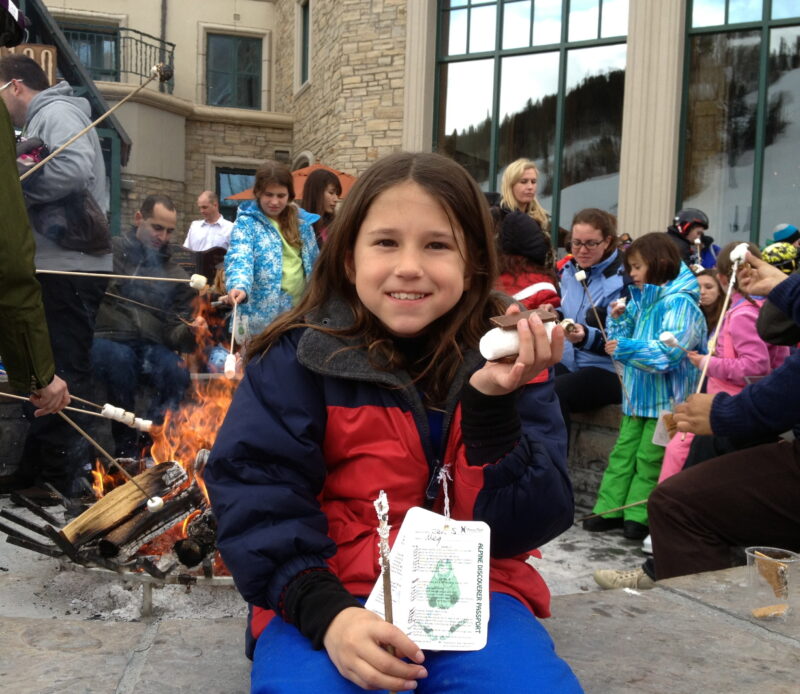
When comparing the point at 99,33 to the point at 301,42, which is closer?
the point at 301,42

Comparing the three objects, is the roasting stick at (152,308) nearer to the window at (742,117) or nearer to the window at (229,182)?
the window at (742,117)

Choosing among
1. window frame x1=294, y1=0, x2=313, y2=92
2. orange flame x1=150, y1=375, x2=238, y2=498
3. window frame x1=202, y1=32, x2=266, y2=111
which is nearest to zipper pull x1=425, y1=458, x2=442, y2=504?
orange flame x1=150, y1=375, x2=238, y2=498

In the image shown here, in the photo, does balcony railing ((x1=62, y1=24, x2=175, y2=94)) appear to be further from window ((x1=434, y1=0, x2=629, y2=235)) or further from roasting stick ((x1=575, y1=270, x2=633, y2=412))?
roasting stick ((x1=575, y1=270, x2=633, y2=412))

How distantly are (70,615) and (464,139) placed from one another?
1183 cm

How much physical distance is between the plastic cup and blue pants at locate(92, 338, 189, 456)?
4.10 meters

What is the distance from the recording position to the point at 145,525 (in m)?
3.49

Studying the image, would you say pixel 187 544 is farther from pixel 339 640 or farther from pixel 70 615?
pixel 339 640

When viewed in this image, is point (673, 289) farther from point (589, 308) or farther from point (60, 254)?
point (60, 254)

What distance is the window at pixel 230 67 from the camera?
2288 cm

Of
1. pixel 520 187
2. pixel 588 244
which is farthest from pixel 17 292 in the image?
pixel 520 187

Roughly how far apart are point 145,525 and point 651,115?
998 cm

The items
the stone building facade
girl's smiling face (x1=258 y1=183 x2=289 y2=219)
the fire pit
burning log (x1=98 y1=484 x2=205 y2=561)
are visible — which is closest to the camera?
the fire pit

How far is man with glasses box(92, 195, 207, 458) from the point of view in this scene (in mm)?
5781

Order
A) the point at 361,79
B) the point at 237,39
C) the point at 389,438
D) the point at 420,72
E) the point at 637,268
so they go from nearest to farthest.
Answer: the point at 389,438
the point at 637,268
the point at 420,72
the point at 361,79
the point at 237,39
